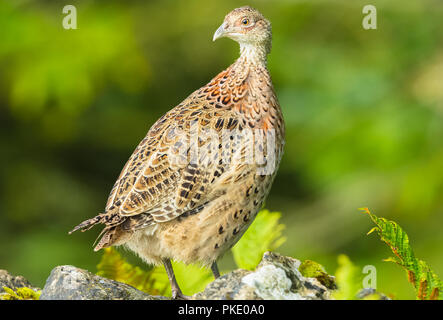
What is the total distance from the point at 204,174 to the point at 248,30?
37.9 inches

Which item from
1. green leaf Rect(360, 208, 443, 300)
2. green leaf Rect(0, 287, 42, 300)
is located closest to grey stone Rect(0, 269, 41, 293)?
green leaf Rect(0, 287, 42, 300)

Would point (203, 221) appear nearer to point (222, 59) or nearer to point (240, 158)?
point (240, 158)

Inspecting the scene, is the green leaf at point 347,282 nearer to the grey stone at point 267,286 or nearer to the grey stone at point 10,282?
the grey stone at point 267,286

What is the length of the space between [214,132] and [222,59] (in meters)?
3.79

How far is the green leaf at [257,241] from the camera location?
436 centimetres

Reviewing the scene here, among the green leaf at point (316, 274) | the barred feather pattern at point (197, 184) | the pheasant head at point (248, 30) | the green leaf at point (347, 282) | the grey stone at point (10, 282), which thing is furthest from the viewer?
the pheasant head at point (248, 30)

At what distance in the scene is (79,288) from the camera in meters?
3.47

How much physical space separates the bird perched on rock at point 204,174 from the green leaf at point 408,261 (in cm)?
123

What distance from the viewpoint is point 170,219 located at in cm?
413

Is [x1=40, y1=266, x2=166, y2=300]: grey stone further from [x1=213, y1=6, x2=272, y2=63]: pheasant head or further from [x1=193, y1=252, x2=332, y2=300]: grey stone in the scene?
[x1=213, y1=6, x2=272, y2=63]: pheasant head

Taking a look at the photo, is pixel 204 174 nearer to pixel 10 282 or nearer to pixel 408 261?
pixel 10 282

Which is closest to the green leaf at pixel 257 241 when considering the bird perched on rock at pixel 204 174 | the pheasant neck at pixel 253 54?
the bird perched on rock at pixel 204 174

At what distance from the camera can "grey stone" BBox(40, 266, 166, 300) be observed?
3455 millimetres

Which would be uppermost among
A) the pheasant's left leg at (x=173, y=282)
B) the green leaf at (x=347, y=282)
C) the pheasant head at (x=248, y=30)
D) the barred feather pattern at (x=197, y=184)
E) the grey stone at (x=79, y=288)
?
the pheasant head at (x=248, y=30)
